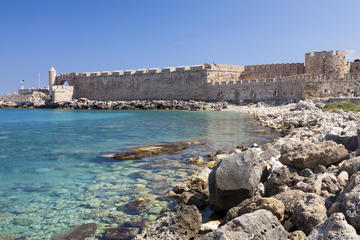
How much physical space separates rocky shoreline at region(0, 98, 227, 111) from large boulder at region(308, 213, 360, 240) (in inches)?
1034

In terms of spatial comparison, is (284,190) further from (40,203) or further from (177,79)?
(177,79)

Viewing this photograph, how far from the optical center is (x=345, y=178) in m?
3.88

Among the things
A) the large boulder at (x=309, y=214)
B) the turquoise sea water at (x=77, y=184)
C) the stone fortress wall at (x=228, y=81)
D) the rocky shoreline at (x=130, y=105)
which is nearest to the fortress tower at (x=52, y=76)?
the stone fortress wall at (x=228, y=81)

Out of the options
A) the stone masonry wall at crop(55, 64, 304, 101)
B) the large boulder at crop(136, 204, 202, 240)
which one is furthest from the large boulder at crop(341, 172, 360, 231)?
the stone masonry wall at crop(55, 64, 304, 101)

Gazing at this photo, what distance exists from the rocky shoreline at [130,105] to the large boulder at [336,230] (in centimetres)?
2626

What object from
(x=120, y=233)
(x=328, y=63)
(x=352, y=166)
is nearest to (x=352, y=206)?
(x=352, y=166)

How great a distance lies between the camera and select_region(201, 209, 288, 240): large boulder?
8.59 ft

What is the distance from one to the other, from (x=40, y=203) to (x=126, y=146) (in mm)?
5115

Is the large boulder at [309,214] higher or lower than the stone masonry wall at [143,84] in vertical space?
lower

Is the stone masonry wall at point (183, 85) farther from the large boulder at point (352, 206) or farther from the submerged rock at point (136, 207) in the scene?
the large boulder at point (352, 206)

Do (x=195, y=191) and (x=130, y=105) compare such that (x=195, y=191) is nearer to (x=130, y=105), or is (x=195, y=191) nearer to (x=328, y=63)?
(x=328, y=63)

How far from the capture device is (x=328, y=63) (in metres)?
26.8

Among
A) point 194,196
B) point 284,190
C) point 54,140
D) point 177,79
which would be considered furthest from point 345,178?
point 177,79

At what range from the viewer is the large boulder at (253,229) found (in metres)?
2.62
